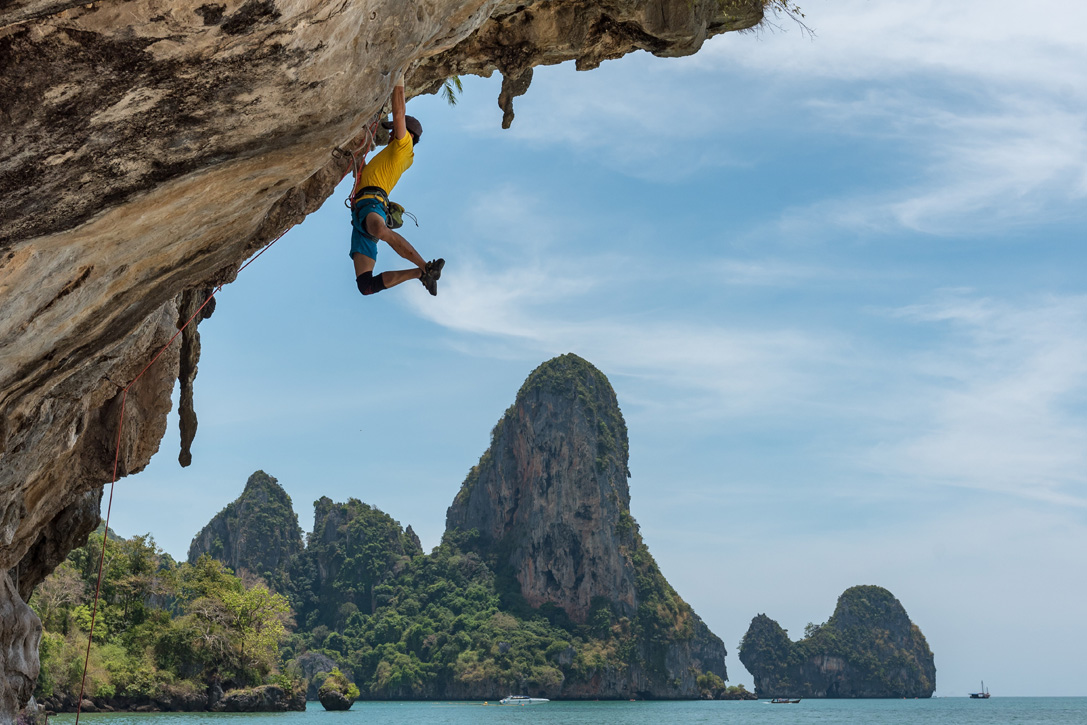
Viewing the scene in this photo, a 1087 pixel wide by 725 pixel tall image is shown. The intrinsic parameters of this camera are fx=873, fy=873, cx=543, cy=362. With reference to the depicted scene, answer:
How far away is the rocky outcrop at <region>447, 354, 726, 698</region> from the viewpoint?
3962 inches

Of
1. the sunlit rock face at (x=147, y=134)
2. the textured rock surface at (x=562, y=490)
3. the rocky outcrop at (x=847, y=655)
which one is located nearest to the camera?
the sunlit rock face at (x=147, y=134)

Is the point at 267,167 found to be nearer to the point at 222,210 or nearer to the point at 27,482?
the point at 222,210

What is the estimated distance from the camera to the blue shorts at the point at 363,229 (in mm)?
6180

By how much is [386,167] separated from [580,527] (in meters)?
98.8

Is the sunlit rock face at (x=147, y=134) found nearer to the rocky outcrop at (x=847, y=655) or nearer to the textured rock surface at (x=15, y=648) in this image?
the textured rock surface at (x=15, y=648)

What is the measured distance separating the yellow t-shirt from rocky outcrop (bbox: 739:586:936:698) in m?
142

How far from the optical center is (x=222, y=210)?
509cm

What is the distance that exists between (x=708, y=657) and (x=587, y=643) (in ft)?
121

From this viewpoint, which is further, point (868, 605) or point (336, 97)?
point (868, 605)

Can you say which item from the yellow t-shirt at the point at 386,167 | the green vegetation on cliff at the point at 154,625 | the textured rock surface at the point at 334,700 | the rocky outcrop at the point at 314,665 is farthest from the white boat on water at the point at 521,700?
the yellow t-shirt at the point at 386,167

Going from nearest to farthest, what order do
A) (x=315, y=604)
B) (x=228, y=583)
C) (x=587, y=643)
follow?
1. (x=228, y=583)
2. (x=587, y=643)
3. (x=315, y=604)

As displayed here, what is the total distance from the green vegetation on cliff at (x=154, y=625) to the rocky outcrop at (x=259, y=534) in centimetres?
7119

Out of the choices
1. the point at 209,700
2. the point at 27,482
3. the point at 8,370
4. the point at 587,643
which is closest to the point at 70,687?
the point at 209,700

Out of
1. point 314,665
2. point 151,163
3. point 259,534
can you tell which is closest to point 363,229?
point 151,163
